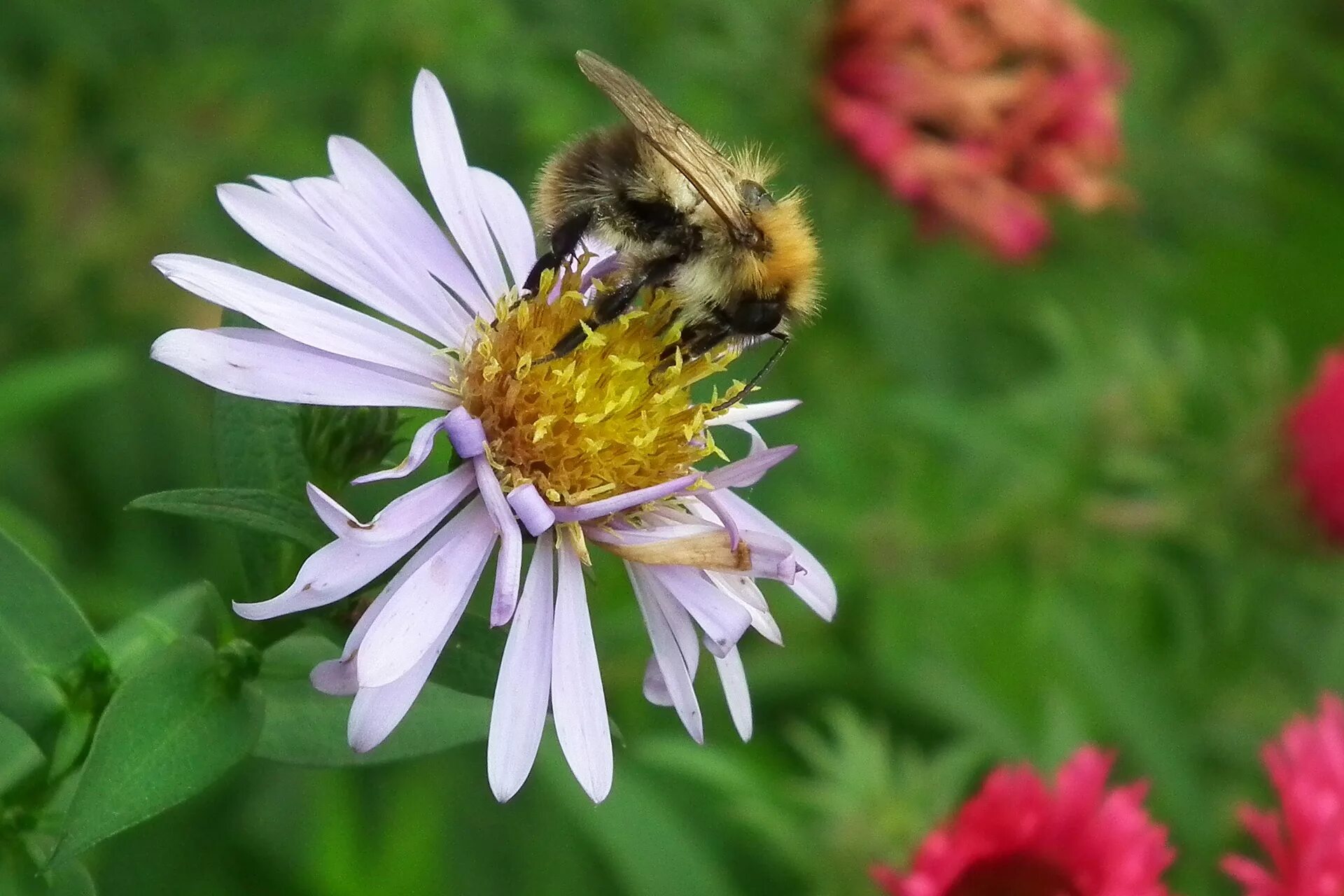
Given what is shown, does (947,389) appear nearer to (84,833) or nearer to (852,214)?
(852,214)

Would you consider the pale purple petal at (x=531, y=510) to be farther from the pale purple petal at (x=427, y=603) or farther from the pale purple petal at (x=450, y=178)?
the pale purple petal at (x=450, y=178)

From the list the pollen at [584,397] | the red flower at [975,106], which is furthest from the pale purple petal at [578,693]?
the red flower at [975,106]

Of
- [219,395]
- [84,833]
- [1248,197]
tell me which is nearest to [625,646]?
[219,395]

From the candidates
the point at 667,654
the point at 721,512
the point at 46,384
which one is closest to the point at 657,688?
the point at 667,654

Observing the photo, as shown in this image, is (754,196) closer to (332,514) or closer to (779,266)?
(779,266)

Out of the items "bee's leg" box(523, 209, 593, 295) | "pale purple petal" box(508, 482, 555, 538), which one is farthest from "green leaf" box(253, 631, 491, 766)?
A: "bee's leg" box(523, 209, 593, 295)
